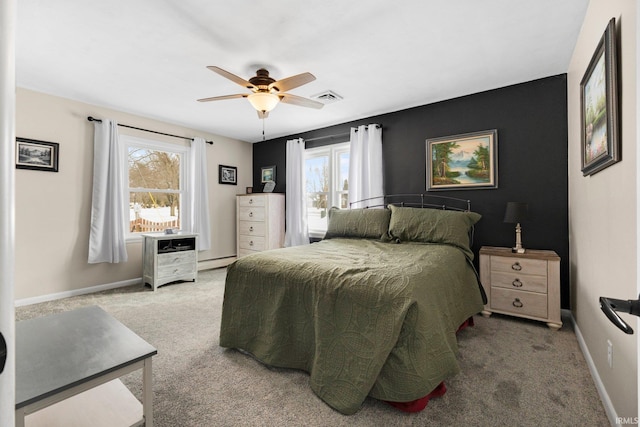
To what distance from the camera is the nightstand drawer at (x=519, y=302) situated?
2686 millimetres

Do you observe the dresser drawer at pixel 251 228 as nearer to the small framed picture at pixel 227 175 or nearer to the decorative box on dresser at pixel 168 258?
the small framed picture at pixel 227 175

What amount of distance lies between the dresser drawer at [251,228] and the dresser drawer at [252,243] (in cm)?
7

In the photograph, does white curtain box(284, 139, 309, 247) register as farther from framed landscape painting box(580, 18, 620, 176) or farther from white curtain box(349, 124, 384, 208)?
framed landscape painting box(580, 18, 620, 176)

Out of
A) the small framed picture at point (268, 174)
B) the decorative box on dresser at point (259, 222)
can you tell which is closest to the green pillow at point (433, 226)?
the decorative box on dresser at point (259, 222)

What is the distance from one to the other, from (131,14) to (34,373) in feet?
7.37

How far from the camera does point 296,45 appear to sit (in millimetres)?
2451

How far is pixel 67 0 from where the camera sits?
6.40 ft

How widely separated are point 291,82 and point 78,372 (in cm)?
228

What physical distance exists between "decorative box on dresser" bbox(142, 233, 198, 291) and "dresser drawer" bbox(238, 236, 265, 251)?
99 cm

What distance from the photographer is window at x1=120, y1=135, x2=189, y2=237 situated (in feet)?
14.2

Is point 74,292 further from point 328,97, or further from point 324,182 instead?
point 328,97

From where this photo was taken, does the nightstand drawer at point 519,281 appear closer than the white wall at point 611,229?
No

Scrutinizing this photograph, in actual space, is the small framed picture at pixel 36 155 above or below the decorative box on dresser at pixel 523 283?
above

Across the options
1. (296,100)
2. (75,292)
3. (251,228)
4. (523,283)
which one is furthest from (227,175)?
(523,283)
